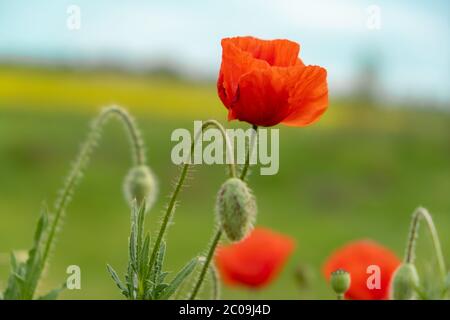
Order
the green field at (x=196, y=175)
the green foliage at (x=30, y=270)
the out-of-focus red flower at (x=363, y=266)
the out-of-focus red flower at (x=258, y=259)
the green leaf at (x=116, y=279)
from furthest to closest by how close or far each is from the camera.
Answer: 1. the green field at (x=196, y=175)
2. the out-of-focus red flower at (x=258, y=259)
3. the out-of-focus red flower at (x=363, y=266)
4. the green foliage at (x=30, y=270)
5. the green leaf at (x=116, y=279)

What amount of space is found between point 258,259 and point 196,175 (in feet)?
18.5

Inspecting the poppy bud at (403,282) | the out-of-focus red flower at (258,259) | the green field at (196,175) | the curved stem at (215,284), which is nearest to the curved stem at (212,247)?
the curved stem at (215,284)

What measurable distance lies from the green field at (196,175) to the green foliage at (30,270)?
437 centimetres

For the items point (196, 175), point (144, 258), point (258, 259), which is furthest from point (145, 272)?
point (196, 175)

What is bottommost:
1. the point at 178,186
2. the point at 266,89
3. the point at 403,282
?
the point at 403,282

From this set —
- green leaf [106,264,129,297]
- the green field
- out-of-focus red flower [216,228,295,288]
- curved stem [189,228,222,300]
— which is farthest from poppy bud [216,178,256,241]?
the green field

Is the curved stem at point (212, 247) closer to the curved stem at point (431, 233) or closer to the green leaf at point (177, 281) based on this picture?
the green leaf at point (177, 281)

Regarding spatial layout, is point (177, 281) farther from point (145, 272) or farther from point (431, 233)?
point (431, 233)

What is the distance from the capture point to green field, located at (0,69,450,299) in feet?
23.1

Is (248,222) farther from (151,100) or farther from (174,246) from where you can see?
(151,100)

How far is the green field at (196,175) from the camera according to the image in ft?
23.1

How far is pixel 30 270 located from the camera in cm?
114

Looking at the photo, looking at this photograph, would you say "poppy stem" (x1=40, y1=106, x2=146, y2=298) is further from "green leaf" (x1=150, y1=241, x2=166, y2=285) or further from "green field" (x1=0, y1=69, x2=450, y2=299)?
"green field" (x1=0, y1=69, x2=450, y2=299)
